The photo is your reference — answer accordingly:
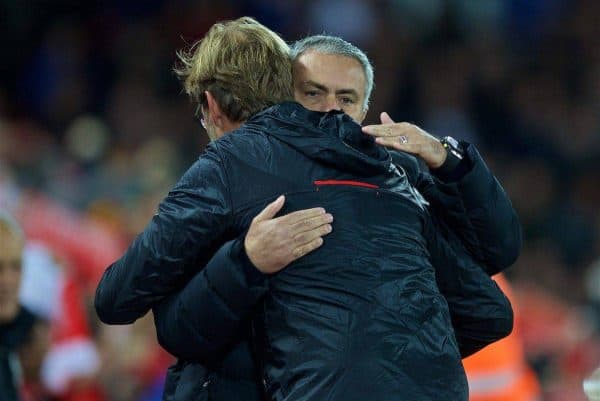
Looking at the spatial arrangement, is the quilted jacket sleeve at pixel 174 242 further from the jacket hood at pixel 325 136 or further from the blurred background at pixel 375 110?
the blurred background at pixel 375 110

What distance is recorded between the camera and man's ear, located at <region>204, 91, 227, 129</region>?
340cm

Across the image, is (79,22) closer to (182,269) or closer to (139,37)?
(139,37)

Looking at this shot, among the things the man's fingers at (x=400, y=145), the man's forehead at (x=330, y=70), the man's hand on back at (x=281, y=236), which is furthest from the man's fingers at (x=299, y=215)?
the man's forehead at (x=330, y=70)

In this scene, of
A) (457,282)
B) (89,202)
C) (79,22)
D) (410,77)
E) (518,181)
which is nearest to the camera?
(457,282)

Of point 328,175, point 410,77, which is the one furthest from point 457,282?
point 410,77

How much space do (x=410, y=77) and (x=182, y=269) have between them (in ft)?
27.3

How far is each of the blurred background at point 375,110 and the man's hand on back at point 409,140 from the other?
450cm

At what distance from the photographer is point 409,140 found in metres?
3.31

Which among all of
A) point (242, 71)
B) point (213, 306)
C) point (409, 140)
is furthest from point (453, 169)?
point (213, 306)

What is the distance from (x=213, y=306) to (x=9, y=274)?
1.69m

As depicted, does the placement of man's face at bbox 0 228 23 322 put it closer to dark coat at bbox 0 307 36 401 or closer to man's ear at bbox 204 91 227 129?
dark coat at bbox 0 307 36 401

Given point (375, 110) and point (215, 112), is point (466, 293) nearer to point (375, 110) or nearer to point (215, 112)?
point (215, 112)

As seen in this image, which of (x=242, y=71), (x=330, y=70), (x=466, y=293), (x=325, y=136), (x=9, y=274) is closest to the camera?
(x=325, y=136)

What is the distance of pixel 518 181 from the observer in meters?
10.5
